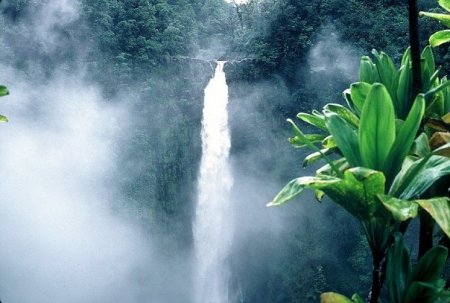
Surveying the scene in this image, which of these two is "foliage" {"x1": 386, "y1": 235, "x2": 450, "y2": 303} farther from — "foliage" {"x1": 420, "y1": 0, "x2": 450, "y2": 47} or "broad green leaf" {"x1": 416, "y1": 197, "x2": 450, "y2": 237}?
"foliage" {"x1": 420, "y1": 0, "x2": 450, "y2": 47}

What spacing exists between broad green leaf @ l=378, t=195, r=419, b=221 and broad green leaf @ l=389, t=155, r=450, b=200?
112mm

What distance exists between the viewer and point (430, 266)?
1184 mm

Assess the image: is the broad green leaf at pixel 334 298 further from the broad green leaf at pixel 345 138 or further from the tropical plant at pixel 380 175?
the broad green leaf at pixel 345 138

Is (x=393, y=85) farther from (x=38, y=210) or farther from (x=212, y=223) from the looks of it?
(x=38, y=210)

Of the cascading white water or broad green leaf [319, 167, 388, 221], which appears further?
the cascading white water

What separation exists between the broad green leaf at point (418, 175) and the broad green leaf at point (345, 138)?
13cm

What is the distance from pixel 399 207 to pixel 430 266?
1.07ft

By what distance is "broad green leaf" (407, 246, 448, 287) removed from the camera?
45.4 inches

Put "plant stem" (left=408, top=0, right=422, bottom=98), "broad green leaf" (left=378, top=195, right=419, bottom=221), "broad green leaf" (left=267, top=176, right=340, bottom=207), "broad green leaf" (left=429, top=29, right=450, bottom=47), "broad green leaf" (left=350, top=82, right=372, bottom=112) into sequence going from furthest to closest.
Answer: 1. "broad green leaf" (left=429, top=29, right=450, bottom=47)
2. "broad green leaf" (left=350, top=82, right=372, bottom=112)
3. "plant stem" (left=408, top=0, right=422, bottom=98)
4. "broad green leaf" (left=267, top=176, right=340, bottom=207)
5. "broad green leaf" (left=378, top=195, right=419, bottom=221)

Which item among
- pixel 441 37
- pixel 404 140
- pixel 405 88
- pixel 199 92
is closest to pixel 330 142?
pixel 405 88

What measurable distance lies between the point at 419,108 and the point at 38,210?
646 inches

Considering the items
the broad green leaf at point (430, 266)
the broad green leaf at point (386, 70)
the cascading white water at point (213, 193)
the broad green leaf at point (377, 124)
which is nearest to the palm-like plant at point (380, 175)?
the broad green leaf at point (377, 124)

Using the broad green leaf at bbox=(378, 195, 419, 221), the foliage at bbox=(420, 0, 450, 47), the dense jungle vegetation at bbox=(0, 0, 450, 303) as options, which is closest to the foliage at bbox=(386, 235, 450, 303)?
the broad green leaf at bbox=(378, 195, 419, 221)

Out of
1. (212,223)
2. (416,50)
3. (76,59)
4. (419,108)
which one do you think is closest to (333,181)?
(419,108)
